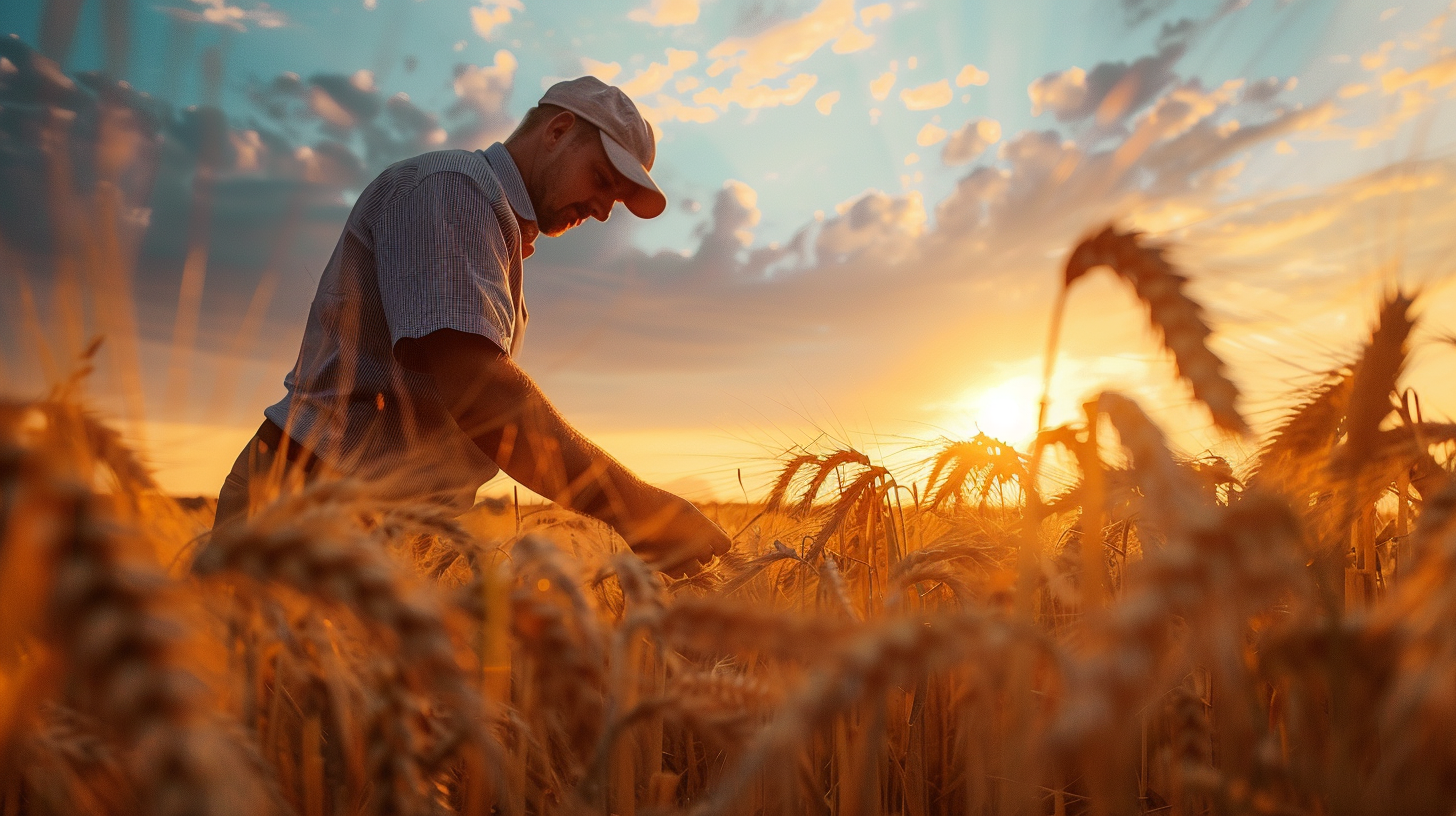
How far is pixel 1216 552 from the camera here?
1.52 ft

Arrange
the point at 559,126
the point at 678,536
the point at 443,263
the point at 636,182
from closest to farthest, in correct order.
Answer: the point at 678,536, the point at 443,263, the point at 559,126, the point at 636,182

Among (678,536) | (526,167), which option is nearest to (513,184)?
(526,167)

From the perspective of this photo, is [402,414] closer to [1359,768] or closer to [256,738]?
[256,738]

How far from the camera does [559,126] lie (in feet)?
11.9

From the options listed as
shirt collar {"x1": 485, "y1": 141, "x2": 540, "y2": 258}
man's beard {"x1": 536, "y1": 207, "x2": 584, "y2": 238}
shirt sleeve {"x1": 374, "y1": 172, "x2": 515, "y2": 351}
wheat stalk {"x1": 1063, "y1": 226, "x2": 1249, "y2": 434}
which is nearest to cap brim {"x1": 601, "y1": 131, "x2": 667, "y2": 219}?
man's beard {"x1": 536, "y1": 207, "x2": 584, "y2": 238}

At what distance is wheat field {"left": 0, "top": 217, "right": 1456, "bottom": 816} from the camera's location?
396 mm

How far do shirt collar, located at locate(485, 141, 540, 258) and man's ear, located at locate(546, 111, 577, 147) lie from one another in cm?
22

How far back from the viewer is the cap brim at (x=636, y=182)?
362 cm

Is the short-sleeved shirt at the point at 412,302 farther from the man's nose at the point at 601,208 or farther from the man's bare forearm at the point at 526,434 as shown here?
the man's nose at the point at 601,208

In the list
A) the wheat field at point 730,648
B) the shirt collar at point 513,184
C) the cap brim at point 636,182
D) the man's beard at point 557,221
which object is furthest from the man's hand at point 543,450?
the cap brim at point 636,182

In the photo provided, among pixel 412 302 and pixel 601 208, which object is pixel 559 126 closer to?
pixel 601 208

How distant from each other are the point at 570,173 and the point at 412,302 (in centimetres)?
143

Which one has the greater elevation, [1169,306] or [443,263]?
[443,263]

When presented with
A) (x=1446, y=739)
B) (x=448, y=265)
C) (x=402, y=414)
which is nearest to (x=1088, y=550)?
(x=1446, y=739)
